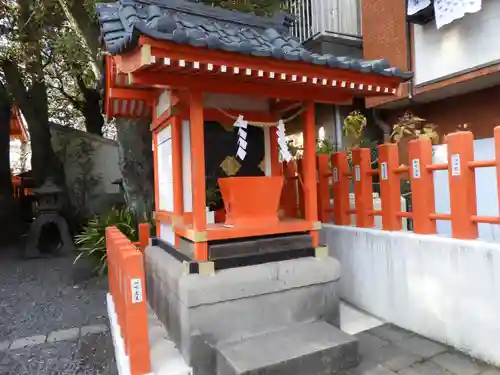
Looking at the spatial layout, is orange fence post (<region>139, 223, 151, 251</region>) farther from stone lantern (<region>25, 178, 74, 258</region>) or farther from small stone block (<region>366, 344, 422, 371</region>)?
stone lantern (<region>25, 178, 74, 258</region>)

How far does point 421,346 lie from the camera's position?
3963mm

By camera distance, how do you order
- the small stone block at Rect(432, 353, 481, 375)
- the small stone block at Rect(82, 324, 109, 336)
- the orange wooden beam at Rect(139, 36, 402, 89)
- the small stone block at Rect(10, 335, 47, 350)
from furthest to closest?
the small stone block at Rect(82, 324, 109, 336), the small stone block at Rect(10, 335, 47, 350), the small stone block at Rect(432, 353, 481, 375), the orange wooden beam at Rect(139, 36, 402, 89)

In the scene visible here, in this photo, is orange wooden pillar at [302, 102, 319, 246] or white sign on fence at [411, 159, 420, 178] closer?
white sign on fence at [411, 159, 420, 178]

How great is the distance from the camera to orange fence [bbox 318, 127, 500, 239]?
372 centimetres

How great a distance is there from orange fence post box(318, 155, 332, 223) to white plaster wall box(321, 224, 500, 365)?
64 cm

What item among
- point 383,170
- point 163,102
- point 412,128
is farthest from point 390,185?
point 412,128

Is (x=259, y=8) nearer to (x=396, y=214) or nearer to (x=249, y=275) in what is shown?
(x=396, y=214)

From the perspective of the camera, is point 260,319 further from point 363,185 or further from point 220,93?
point 220,93

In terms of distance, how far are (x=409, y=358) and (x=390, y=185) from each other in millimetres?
1949

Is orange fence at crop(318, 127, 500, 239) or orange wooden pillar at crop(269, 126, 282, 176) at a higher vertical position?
orange wooden pillar at crop(269, 126, 282, 176)

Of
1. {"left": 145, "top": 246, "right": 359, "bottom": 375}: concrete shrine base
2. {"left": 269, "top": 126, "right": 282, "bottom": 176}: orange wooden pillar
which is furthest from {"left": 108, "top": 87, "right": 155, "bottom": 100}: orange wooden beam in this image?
{"left": 145, "top": 246, "right": 359, "bottom": 375}: concrete shrine base

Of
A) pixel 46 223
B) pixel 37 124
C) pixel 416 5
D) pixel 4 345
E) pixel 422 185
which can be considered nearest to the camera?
pixel 422 185

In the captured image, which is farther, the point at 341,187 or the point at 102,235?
the point at 102,235

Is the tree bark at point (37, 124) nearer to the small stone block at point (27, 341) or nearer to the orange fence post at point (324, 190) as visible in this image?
the small stone block at point (27, 341)
